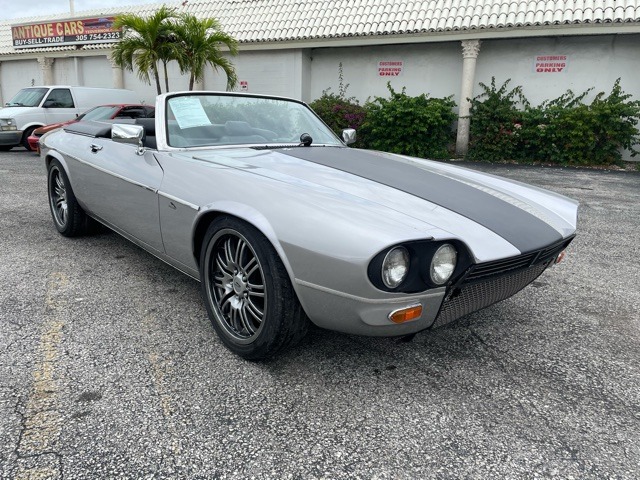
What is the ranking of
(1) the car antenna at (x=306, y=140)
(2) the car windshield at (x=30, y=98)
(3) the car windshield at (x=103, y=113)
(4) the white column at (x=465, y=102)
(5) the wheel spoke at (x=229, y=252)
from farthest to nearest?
(4) the white column at (x=465, y=102) → (2) the car windshield at (x=30, y=98) → (3) the car windshield at (x=103, y=113) → (1) the car antenna at (x=306, y=140) → (5) the wheel spoke at (x=229, y=252)

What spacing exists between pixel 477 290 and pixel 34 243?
12.7ft

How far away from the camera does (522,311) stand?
9.95 ft

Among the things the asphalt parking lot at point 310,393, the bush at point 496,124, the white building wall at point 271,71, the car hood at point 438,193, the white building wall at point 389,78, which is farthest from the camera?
the white building wall at point 271,71

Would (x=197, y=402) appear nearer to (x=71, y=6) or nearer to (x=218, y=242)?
(x=218, y=242)

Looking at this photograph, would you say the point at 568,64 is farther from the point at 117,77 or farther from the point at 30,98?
the point at 117,77

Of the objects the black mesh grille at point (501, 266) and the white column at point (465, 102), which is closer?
the black mesh grille at point (501, 266)

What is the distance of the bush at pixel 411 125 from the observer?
456 inches

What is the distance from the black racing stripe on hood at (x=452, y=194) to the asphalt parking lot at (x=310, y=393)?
25.5 inches

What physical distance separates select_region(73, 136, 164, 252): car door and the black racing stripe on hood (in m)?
0.84

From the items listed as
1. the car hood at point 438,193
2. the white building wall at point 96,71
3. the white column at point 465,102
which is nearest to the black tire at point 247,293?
the car hood at point 438,193

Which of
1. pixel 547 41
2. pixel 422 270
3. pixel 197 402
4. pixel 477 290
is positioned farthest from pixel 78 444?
pixel 547 41

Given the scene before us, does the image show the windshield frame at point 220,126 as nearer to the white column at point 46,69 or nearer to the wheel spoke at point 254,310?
the wheel spoke at point 254,310

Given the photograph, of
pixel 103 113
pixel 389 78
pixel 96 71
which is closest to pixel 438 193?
pixel 103 113

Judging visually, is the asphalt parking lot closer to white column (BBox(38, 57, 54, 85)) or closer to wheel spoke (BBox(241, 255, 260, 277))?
wheel spoke (BBox(241, 255, 260, 277))
